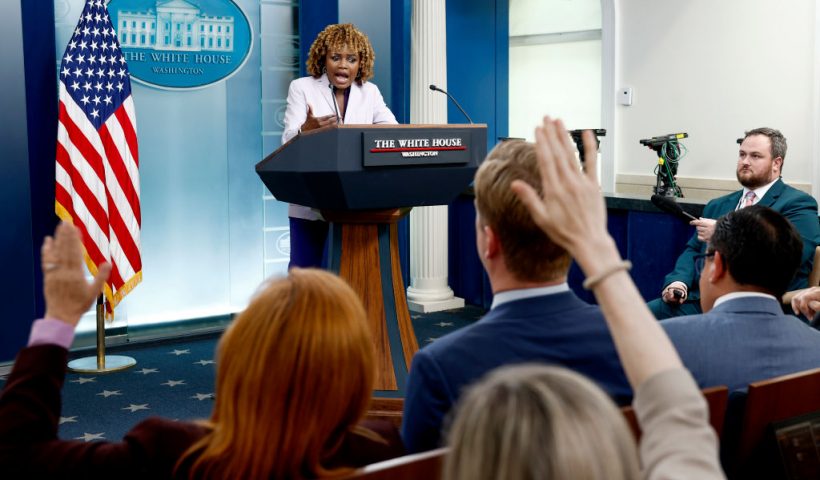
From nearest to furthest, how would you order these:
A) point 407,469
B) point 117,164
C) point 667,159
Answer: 1. point 407,469
2. point 117,164
3. point 667,159

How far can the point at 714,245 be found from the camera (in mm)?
1898

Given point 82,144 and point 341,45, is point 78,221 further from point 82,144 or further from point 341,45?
point 341,45

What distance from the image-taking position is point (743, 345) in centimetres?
172

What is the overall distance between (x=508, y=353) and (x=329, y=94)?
9.91ft

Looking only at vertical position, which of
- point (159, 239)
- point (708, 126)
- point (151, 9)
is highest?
point (151, 9)

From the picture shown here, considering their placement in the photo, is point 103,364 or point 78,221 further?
point 103,364

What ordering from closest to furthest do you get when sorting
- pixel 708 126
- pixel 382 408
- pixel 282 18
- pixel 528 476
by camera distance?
pixel 528 476 → pixel 382 408 → pixel 282 18 → pixel 708 126

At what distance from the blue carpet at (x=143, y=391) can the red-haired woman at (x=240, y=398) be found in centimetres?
253

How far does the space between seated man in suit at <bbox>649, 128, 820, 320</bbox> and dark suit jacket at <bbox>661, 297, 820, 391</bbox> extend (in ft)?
7.08

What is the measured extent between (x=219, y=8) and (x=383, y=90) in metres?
1.16

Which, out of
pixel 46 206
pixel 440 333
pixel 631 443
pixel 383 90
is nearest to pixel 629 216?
pixel 440 333

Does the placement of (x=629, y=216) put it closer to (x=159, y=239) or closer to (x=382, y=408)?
(x=382, y=408)

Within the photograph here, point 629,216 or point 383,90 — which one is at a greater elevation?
point 383,90

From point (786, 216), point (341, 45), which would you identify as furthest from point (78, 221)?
point (786, 216)
